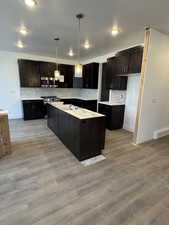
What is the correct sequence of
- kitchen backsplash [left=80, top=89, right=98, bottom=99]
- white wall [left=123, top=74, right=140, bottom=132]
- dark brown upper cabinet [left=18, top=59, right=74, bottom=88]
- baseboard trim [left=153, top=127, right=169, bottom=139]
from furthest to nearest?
kitchen backsplash [left=80, top=89, right=98, bottom=99], dark brown upper cabinet [left=18, top=59, right=74, bottom=88], white wall [left=123, top=74, right=140, bottom=132], baseboard trim [left=153, top=127, right=169, bottom=139]

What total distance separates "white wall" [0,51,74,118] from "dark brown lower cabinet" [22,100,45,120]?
61cm

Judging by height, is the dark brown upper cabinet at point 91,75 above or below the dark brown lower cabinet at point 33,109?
above

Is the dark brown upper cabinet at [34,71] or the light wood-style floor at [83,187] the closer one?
the light wood-style floor at [83,187]

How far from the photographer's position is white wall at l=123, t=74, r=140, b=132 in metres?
4.18

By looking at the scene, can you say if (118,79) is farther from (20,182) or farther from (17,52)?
(17,52)

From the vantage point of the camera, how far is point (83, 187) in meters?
1.96

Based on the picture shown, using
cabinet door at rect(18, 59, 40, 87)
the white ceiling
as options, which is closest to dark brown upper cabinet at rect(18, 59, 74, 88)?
cabinet door at rect(18, 59, 40, 87)

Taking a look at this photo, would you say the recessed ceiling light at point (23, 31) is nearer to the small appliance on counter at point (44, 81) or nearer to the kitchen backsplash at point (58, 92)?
the small appliance on counter at point (44, 81)

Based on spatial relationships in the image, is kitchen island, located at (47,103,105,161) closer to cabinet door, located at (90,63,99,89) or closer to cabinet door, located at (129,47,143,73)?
cabinet door, located at (129,47,143,73)

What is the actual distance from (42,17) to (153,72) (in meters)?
2.88

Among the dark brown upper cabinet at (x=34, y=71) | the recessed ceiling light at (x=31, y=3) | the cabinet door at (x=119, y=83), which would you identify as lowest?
the cabinet door at (x=119, y=83)

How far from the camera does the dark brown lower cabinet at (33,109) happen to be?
542 cm

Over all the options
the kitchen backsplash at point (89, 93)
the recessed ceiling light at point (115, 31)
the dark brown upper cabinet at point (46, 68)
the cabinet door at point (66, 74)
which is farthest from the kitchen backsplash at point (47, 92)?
the recessed ceiling light at point (115, 31)

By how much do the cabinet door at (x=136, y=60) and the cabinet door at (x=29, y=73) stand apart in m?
3.97
